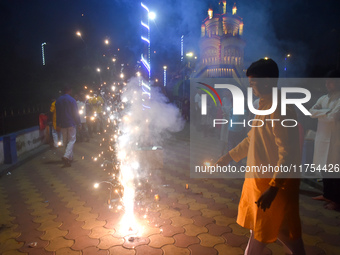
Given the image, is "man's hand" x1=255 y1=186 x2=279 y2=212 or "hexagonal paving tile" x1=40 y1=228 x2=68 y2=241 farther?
"hexagonal paving tile" x1=40 y1=228 x2=68 y2=241

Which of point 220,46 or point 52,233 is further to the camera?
point 220,46

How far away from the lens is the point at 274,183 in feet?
6.46

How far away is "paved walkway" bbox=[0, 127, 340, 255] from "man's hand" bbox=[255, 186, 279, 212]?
1341mm

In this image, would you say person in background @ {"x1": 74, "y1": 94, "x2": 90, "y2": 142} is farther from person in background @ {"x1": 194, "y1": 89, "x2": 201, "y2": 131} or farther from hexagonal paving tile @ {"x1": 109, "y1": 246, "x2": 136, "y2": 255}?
hexagonal paving tile @ {"x1": 109, "y1": 246, "x2": 136, "y2": 255}

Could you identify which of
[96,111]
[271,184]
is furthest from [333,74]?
[96,111]

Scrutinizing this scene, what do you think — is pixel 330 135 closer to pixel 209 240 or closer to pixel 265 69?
pixel 209 240

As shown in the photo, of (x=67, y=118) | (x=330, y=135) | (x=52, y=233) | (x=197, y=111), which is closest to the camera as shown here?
(x=52, y=233)

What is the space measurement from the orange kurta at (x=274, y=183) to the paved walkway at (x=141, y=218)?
1.13m

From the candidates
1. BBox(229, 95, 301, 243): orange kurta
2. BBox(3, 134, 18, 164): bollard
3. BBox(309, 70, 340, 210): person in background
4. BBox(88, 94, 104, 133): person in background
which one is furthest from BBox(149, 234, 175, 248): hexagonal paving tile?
BBox(88, 94, 104, 133): person in background

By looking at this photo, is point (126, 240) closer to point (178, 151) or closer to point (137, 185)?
point (137, 185)

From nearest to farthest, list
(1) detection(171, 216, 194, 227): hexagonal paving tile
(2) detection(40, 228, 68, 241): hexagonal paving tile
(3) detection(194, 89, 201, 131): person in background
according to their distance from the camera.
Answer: (2) detection(40, 228, 68, 241): hexagonal paving tile < (1) detection(171, 216, 194, 227): hexagonal paving tile < (3) detection(194, 89, 201, 131): person in background

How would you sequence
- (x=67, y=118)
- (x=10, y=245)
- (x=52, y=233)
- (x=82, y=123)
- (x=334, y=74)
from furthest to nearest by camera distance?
(x=82, y=123) → (x=67, y=118) → (x=334, y=74) → (x=52, y=233) → (x=10, y=245)

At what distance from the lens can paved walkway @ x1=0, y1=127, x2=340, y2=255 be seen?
3.13 metres

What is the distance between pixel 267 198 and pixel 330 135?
355 centimetres
